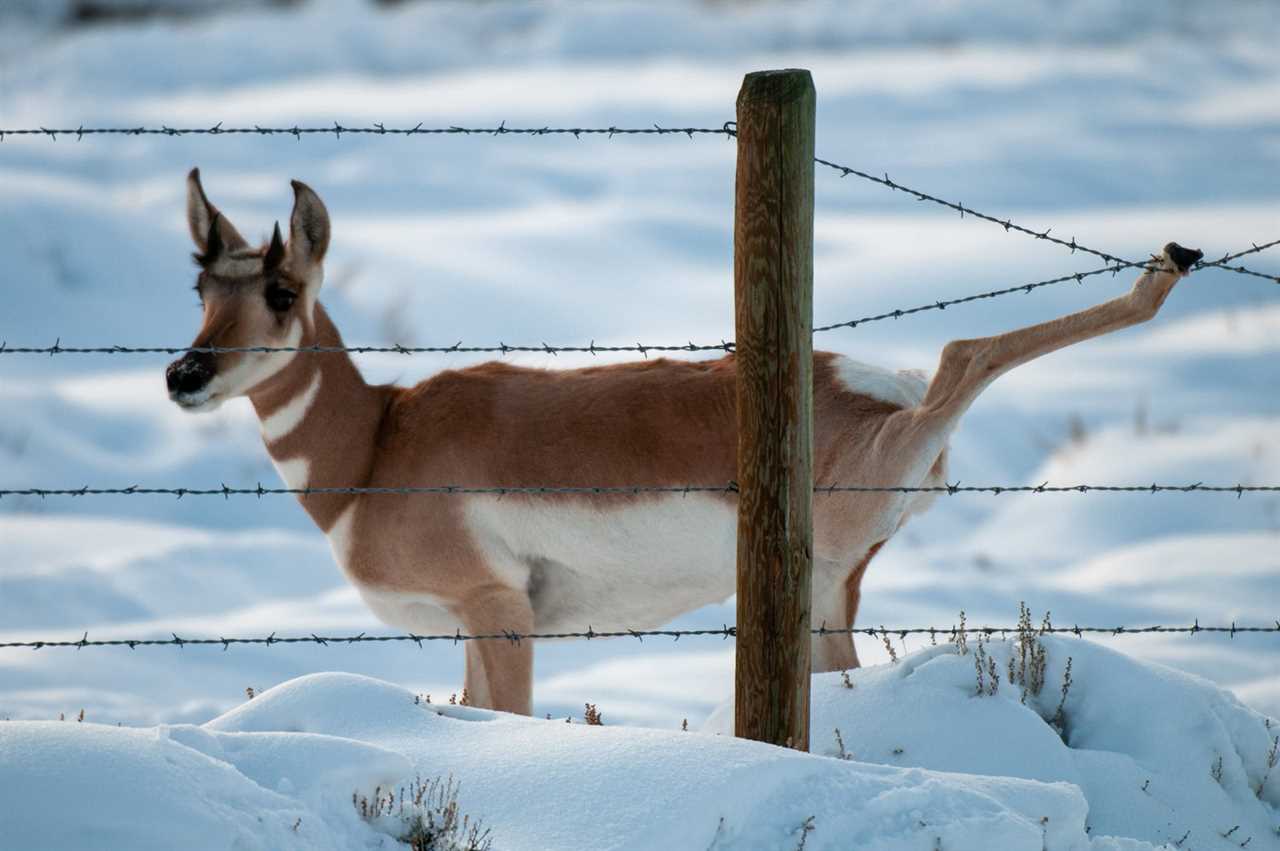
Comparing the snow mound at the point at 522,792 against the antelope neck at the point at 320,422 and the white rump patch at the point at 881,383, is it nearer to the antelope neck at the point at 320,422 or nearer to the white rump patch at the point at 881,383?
the white rump patch at the point at 881,383

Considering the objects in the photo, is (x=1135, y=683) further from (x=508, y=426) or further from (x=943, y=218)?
(x=943, y=218)

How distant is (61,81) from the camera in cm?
2402

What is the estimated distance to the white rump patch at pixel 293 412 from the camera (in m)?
7.07

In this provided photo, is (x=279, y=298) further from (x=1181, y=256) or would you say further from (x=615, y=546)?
(x=1181, y=256)

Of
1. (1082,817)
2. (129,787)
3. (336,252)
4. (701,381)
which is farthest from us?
(336,252)

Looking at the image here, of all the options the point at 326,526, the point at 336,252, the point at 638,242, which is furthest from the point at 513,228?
the point at 326,526

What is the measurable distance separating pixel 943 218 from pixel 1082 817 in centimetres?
2046

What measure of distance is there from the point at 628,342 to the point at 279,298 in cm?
1138

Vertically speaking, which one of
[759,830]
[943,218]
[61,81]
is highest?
[61,81]

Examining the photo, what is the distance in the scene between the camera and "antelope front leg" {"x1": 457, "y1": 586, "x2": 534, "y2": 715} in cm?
656

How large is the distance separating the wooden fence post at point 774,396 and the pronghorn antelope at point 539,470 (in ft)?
6.02

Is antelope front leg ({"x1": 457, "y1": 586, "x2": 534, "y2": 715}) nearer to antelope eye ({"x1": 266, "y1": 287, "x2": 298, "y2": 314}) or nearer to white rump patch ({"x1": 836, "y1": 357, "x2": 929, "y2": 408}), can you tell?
antelope eye ({"x1": 266, "y1": 287, "x2": 298, "y2": 314})

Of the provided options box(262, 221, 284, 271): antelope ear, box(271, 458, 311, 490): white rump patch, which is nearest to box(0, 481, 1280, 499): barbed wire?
box(271, 458, 311, 490): white rump patch

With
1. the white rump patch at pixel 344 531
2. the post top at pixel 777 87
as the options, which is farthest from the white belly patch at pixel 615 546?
the post top at pixel 777 87
